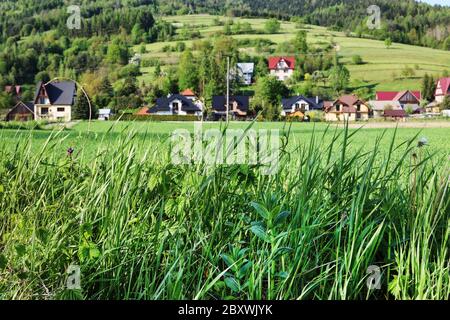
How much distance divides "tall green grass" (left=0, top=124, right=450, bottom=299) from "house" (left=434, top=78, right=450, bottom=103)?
23.7m

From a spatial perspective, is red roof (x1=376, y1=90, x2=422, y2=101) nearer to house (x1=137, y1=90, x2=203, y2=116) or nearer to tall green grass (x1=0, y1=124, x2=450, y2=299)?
house (x1=137, y1=90, x2=203, y2=116)

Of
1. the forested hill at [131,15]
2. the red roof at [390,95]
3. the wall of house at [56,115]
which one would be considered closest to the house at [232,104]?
the forested hill at [131,15]

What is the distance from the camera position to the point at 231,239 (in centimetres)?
180

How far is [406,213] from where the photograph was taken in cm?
190

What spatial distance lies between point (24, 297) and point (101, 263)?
0.80 ft

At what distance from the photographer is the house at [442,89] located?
25.5m

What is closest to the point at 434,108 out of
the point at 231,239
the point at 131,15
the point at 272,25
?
the point at 272,25

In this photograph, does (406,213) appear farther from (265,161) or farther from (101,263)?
(101,263)

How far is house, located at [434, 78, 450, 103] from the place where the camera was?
25450mm

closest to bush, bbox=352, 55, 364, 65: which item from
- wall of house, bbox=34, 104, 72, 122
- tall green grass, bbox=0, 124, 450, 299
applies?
wall of house, bbox=34, 104, 72, 122

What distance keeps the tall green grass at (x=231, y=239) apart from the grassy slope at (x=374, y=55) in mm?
29344

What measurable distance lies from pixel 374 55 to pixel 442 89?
33.0 ft
